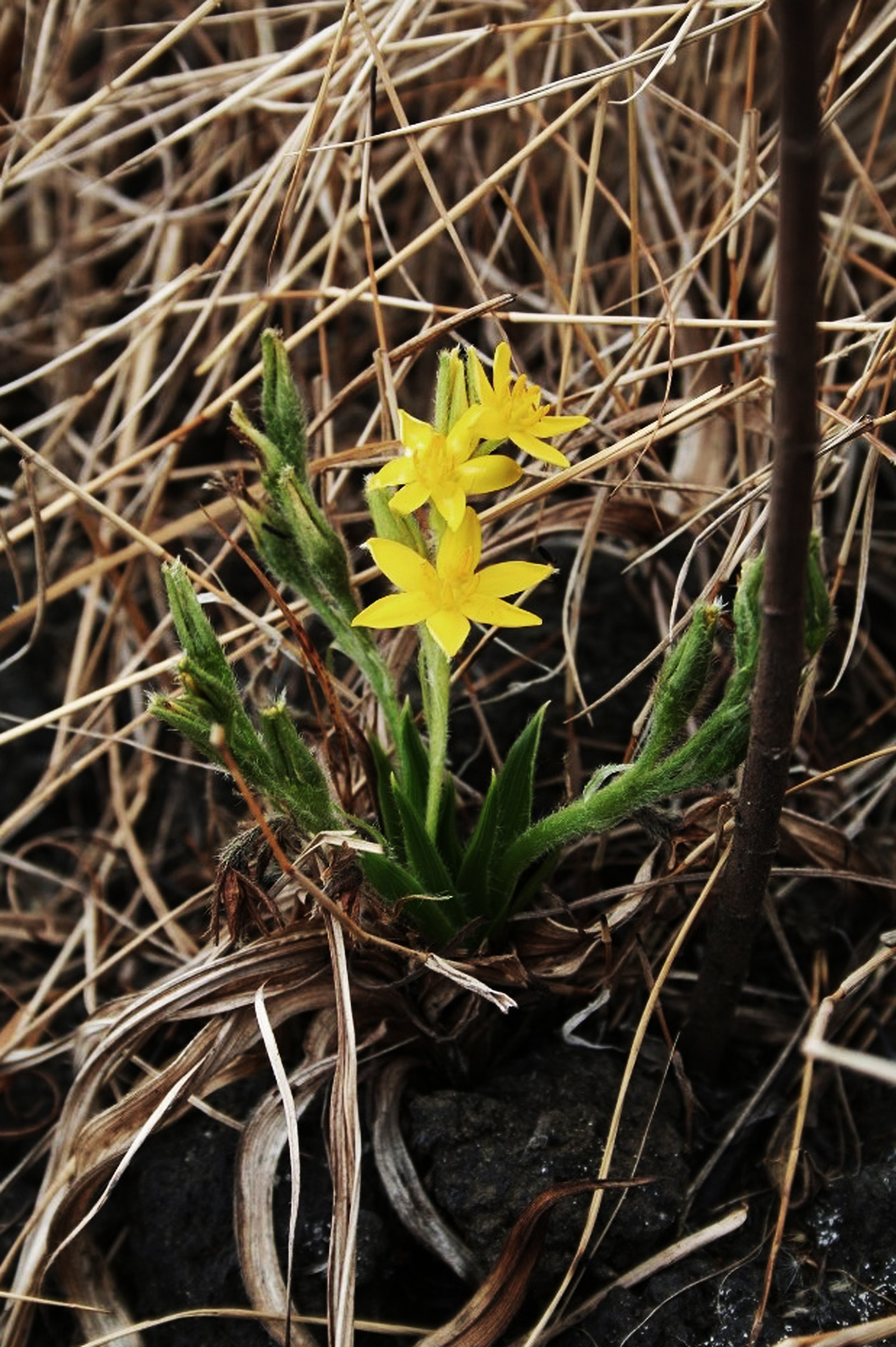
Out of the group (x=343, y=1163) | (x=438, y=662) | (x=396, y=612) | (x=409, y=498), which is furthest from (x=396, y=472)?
(x=343, y=1163)

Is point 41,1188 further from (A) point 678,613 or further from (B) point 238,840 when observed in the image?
(A) point 678,613

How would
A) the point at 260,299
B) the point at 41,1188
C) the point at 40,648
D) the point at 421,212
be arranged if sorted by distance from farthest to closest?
the point at 421,212, the point at 40,648, the point at 260,299, the point at 41,1188

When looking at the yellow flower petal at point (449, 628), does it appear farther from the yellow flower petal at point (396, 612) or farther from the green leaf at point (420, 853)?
the green leaf at point (420, 853)

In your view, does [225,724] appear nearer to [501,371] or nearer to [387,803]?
[387,803]

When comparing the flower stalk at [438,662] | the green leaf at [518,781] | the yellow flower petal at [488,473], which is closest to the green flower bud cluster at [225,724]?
the flower stalk at [438,662]

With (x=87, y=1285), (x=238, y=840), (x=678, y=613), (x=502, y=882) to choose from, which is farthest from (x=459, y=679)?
(x=87, y=1285)

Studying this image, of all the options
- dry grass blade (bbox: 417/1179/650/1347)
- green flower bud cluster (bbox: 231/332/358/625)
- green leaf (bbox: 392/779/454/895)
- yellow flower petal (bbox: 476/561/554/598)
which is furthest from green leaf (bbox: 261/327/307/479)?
dry grass blade (bbox: 417/1179/650/1347)
